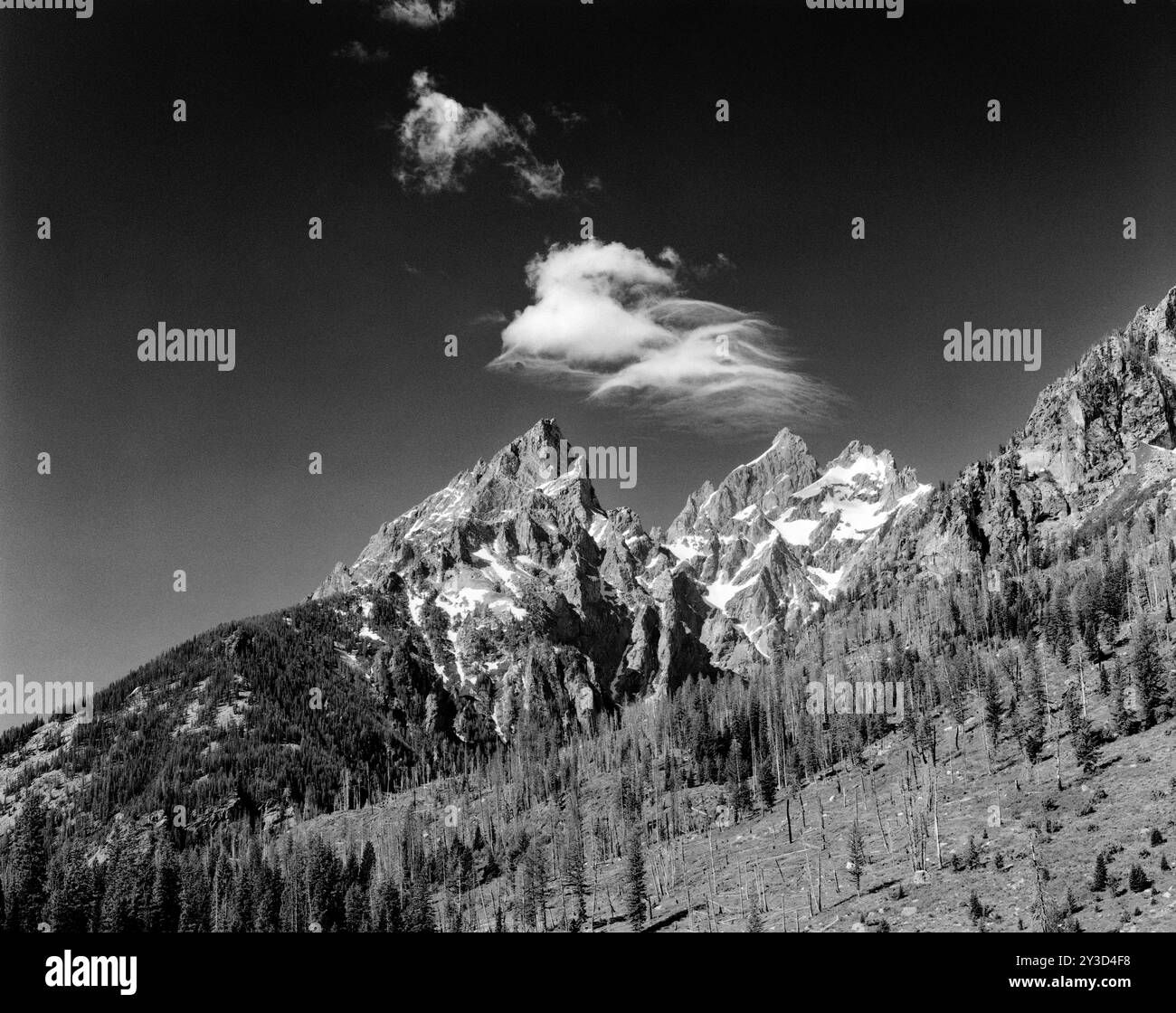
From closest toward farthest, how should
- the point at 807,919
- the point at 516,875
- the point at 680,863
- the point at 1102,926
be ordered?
the point at 1102,926 < the point at 807,919 < the point at 680,863 < the point at 516,875

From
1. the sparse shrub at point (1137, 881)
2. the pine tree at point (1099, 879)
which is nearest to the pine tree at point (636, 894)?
the pine tree at point (1099, 879)

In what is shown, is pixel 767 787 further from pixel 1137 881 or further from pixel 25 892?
pixel 25 892

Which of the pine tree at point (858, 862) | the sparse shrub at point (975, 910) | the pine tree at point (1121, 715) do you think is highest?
the pine tree at point (1121, 715)

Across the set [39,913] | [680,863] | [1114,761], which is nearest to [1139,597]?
[1114,761]

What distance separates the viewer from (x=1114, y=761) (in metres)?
64.6

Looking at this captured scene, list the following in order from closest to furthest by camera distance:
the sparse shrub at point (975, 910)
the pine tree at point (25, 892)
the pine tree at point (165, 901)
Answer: the sparse shrub at point (975, 910), the pine tree at point (25, 892), the pine tree at point (165, 901)

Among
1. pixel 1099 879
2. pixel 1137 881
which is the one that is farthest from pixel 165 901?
pixel 1137 881

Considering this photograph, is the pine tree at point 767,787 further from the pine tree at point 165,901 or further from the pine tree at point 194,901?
the pine tree at point 165,901

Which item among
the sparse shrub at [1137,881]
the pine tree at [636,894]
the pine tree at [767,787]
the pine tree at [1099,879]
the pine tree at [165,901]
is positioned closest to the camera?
the sparse shrub at [1137,881]

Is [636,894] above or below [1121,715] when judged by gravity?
below

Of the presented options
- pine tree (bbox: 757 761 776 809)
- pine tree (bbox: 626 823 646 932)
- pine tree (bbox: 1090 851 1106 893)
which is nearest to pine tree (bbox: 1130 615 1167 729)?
pine tree (bbox: 1090 851 1106 893)

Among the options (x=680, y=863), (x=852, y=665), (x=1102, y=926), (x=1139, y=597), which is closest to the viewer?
(x=1102, y=926)
